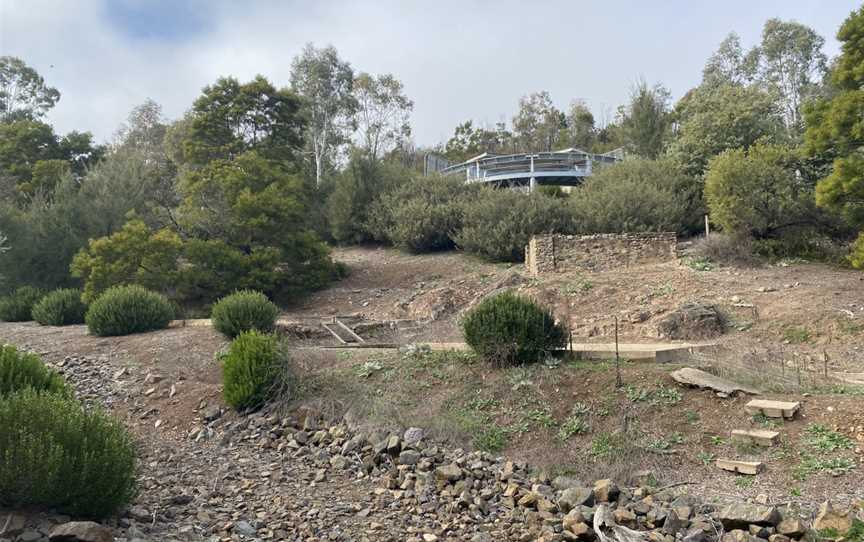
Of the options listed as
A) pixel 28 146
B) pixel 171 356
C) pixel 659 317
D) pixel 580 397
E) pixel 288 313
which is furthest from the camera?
pixel 28 146

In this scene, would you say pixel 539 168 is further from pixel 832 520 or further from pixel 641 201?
pixel 832 520

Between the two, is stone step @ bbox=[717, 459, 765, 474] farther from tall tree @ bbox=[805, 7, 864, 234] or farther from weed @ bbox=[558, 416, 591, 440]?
tall tree @ bbox=[805, 7, 864, 234]

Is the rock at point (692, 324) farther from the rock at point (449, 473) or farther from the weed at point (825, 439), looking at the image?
the rock at point (449, 473)

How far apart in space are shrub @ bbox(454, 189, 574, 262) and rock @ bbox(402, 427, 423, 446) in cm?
1228

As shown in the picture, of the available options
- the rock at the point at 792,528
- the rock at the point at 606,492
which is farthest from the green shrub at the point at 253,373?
the rock at the point at 792,528

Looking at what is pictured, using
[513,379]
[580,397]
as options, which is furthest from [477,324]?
[580,397]

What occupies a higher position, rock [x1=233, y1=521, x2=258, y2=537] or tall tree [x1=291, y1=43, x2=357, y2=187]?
tall tree [x1=291, y1=43, x2=357, y2=187]

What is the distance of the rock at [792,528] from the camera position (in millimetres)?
4848

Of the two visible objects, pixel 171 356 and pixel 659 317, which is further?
pixel 659 317

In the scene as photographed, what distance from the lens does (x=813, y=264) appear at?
14758 mm

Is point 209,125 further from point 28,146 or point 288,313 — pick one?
point 288,313

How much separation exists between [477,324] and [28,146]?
26380mm

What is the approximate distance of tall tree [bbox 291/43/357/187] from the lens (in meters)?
31.5

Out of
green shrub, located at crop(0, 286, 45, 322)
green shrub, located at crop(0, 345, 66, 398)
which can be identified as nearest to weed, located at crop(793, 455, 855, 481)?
green shrub, located at crop(0, 345, 66, 398)
